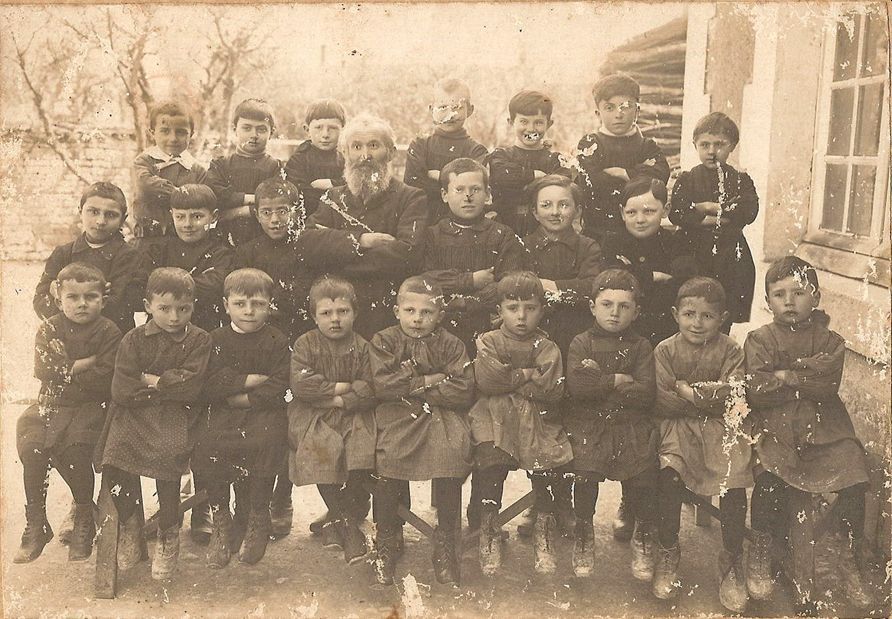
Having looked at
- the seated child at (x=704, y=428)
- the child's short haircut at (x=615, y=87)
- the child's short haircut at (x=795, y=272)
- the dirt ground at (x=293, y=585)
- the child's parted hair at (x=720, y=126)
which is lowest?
the dirt ground at (x=293, y=585)

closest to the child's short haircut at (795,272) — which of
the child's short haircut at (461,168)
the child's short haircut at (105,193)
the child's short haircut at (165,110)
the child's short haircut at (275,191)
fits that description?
the child's short haircut at (461,168)

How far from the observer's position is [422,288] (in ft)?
11.9

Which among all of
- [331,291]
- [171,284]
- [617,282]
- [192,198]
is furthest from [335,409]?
[617,282]

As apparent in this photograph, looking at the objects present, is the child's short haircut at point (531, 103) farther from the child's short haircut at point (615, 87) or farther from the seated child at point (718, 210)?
the seated child at point (718, 210)

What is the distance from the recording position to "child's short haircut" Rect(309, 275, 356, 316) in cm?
362

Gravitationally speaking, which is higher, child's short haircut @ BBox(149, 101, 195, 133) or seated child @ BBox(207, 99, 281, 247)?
child's short haircut @ BBox(149, 101, 195, 133)

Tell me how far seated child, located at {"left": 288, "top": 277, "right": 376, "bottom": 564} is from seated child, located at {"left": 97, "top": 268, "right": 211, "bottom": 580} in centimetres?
46

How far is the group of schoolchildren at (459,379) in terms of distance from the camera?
354 cm

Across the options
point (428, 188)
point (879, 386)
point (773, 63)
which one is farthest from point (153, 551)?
point (773, 63)

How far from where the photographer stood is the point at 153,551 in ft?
12.6

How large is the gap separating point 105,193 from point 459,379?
6.00 ft

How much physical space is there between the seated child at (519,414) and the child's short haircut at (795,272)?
1021 millimetres

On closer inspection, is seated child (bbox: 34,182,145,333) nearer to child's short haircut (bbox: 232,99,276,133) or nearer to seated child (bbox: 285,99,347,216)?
child's short haircut (bbox: 232,99,276,133)

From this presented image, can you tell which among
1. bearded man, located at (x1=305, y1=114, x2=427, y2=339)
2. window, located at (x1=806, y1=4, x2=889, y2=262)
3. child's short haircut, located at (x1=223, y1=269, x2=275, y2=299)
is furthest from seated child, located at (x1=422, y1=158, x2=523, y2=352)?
window, located at (x1=806, y1=4, x2=889, y2=262)
